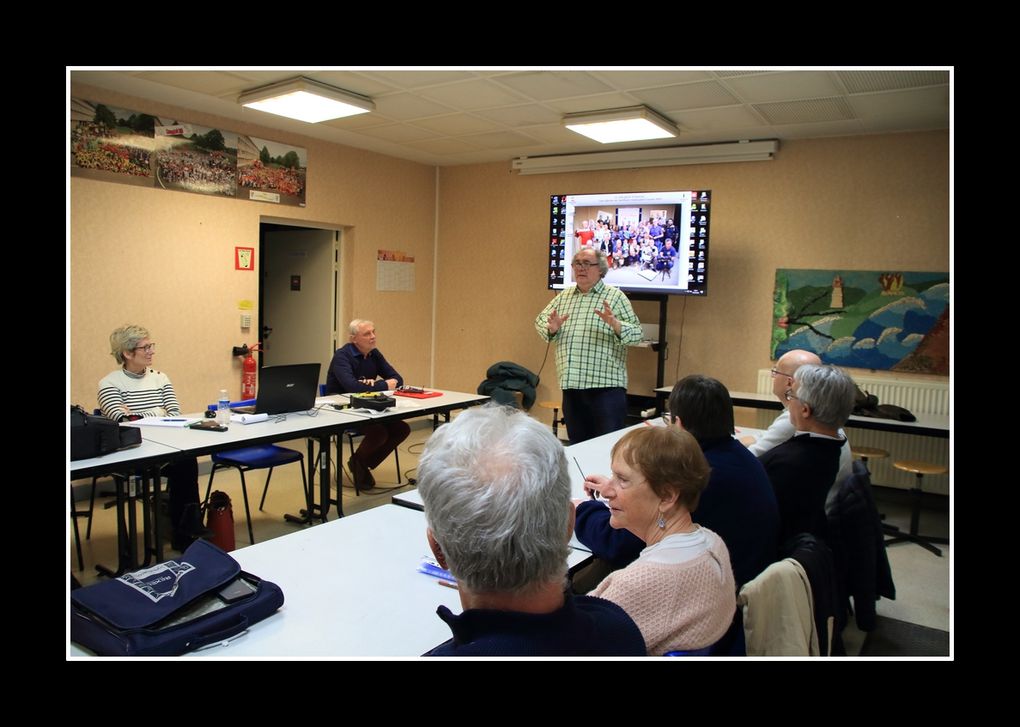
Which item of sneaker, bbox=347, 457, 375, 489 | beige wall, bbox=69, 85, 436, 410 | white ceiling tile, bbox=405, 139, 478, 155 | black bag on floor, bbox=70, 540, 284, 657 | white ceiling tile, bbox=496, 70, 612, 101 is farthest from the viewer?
white ceiling tile, bbox=405, 139, 478, 155

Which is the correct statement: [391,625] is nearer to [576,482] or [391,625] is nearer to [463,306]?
[576,482]

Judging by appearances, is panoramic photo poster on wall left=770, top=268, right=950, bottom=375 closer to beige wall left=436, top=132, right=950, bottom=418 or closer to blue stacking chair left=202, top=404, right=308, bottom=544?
beige wall left=436, top=132, right=950, bottom=418

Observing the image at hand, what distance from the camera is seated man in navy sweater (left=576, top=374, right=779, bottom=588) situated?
190 cm

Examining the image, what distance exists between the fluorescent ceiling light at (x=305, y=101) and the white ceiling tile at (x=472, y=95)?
501 millimetres

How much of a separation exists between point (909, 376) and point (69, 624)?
5.57 m

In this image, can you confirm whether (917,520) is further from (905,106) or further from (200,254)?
(200,254)

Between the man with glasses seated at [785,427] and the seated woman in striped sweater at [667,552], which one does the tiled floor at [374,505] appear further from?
the seated woman in striped sweater at [667,552]

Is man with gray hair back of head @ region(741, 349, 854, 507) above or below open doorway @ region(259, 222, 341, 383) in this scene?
below

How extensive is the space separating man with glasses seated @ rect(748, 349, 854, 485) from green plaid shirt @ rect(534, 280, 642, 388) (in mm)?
1441

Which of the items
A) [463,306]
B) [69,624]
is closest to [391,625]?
[69,624]

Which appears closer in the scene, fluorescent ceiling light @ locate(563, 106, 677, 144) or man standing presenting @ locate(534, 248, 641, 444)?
man standing presenting @ locate(534, 248, 641, 444)

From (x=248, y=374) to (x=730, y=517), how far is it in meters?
4.85

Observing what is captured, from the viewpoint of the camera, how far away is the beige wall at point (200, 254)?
4.87 meters

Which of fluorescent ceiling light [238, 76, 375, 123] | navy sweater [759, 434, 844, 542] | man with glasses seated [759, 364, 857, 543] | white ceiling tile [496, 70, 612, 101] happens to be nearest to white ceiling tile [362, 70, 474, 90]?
white ceiling tile [496, 70, 612, 101]
